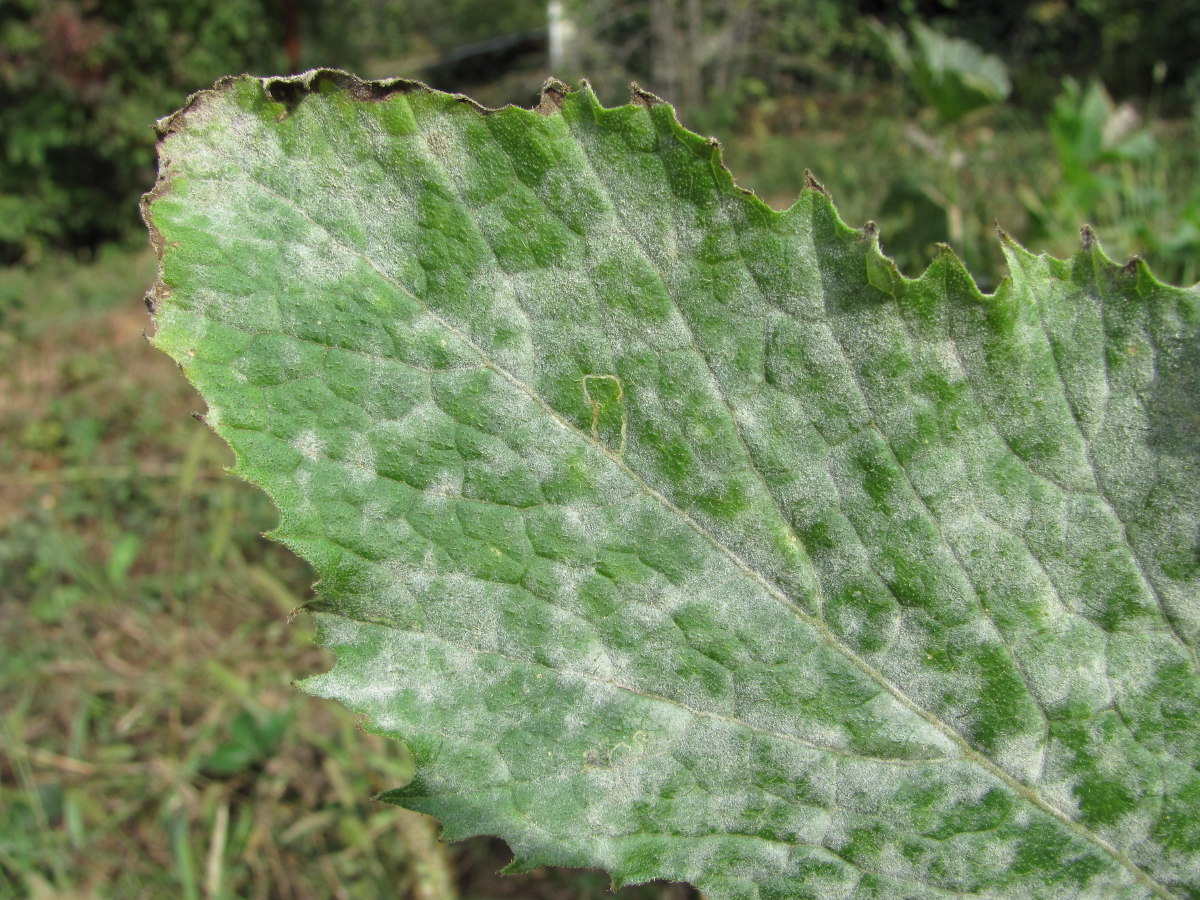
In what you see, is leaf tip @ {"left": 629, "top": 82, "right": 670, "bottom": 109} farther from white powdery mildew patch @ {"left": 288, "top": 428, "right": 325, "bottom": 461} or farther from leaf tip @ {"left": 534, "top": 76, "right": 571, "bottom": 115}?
white powdery mildew patch @ {"left": 288, "top": 428, "right": 325, "bottom": 461}

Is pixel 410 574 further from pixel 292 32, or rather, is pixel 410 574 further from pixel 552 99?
pixel 292 32

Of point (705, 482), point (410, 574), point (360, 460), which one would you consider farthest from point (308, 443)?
point (705, 482)

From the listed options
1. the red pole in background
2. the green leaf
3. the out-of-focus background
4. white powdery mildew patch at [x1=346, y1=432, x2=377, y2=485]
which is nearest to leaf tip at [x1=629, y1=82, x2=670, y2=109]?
the green leaf

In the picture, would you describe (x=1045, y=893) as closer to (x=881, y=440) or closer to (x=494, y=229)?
(x=881, y=440)

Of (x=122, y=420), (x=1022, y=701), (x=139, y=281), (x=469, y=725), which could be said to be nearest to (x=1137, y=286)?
(x=1022, y=701)

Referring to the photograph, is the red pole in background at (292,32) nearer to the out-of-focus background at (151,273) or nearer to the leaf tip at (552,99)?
the out-of-focus background at (151,273)
